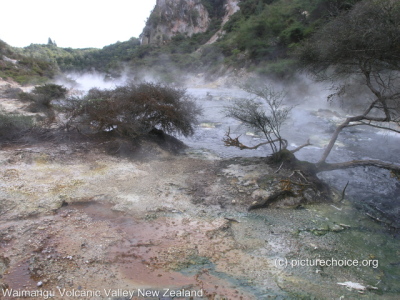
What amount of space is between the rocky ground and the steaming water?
90cm

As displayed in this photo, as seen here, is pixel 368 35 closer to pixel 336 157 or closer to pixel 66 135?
pixel 336 157

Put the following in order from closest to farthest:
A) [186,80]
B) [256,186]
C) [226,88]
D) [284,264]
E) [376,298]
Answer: [376,298] → [284,264] → [256,186] → [226,88] → [186,80]

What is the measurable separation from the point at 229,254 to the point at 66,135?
20.4 ft

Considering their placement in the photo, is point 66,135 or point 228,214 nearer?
point 228,214

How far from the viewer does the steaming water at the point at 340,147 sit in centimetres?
605

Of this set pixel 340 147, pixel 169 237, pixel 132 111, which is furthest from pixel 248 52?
pixel 169 237

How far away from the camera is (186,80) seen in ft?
109

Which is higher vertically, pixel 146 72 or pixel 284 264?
pixel 146 72

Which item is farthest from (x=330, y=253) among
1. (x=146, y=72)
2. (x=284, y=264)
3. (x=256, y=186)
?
(x=146, y=72)

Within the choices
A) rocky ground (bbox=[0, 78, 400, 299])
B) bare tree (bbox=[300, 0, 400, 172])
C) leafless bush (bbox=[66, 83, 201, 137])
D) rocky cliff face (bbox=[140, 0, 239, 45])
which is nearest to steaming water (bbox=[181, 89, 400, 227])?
bare tree (bbox=[300, 0, 400, 172])
